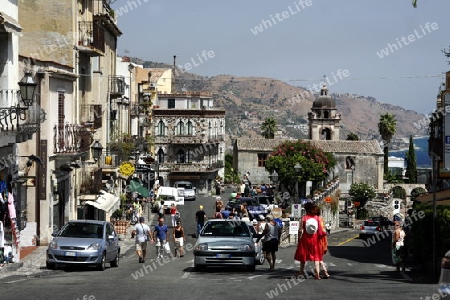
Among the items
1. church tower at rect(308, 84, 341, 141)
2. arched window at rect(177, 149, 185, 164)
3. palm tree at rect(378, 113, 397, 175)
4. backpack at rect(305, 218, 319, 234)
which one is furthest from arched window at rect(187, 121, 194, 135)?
backpack at rect(305, 218, 319, 234)

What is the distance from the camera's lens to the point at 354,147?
4712 inches

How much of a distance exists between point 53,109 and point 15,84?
26.9 ft

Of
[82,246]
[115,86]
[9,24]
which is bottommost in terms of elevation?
[82,246]

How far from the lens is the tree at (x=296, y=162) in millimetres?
91000

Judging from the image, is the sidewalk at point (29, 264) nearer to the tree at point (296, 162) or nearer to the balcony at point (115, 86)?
the balcony at point (115, 86)

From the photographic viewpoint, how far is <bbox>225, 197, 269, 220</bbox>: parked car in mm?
57925

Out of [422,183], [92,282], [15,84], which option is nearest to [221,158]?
[422,183]

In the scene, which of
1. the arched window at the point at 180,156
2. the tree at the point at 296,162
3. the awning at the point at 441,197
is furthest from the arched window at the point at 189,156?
the awning at the point at 441,197

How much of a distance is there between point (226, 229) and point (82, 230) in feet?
13.3

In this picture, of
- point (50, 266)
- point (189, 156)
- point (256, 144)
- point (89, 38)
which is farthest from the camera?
point (256, 144)

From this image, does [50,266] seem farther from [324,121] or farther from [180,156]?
[324,121]

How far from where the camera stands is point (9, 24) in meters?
26.5

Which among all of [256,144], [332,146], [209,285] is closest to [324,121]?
[332,146]

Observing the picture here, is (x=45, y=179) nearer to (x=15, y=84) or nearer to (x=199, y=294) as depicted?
(x=15, y=84)
